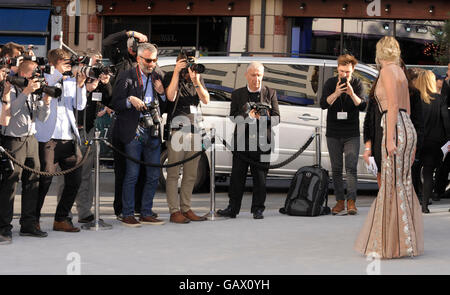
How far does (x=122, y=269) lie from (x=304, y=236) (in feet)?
8.90

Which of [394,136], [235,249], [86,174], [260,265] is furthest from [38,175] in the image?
[394,136]

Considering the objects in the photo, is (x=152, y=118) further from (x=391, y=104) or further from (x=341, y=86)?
(x=391, y=104)

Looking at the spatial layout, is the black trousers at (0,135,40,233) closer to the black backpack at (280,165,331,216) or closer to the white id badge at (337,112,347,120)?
the black backpack at (280,165,331,216)

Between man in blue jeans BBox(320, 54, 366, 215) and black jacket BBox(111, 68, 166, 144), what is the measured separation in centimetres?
257

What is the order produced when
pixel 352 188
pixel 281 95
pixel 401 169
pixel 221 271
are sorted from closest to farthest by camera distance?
1. pixel 221 271
2. pixel 401 169
3. pixel 352 188
4. pixel 281 95

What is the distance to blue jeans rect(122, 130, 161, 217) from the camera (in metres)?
11.0

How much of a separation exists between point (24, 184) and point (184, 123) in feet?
7.10

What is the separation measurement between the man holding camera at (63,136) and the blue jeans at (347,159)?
3.45 metres

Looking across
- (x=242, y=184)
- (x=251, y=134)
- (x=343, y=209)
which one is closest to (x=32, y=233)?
(x=242, y=184)

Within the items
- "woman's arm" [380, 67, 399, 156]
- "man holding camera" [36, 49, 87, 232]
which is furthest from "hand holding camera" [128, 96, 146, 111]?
"woman's arm" [380, 67, 399, 156]

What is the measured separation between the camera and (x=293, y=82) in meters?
14.6

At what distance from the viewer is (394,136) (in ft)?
29.4

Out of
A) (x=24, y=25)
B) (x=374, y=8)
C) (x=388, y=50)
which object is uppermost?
(x=374, y=8)

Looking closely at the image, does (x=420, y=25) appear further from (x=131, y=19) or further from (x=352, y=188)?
(x=352, y=188)
